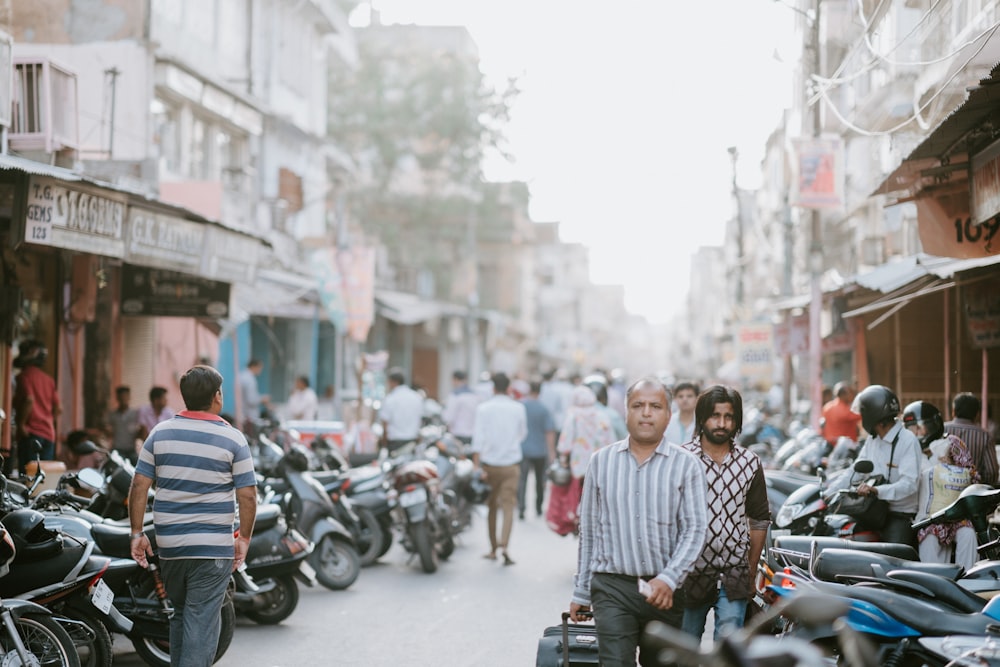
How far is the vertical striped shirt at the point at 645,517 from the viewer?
5.14 meters

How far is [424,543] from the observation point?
1233 centimetres

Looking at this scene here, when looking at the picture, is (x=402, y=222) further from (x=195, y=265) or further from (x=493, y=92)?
(x=195, y=265)

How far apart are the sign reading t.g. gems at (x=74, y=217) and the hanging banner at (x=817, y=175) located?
1151 cm

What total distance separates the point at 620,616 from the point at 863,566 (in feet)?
4.78

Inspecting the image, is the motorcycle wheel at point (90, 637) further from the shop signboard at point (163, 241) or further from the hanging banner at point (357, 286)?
the hanging banner at point (357, 286)

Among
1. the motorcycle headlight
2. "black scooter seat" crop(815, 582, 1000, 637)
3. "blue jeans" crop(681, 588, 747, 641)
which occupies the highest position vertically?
"black scooter seat" crop(815, 582, 1000, 637)

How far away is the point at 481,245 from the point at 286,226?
→ 28.4 metres

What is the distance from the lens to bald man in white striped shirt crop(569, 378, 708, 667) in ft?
16.9

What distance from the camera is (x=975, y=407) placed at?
375 inches

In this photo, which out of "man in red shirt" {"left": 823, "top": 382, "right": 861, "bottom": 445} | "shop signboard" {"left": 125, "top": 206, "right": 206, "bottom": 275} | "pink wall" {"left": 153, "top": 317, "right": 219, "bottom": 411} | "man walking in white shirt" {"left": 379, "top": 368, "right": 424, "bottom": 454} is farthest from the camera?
"pink wall" {"left": 153, "top": 317, "right": 219, "bottom": 411}

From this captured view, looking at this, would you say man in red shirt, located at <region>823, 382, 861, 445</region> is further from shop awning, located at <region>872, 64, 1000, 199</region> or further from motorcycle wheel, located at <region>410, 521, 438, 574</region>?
motorcycle wheel, located at <region>410, 521, 438, 574</region>

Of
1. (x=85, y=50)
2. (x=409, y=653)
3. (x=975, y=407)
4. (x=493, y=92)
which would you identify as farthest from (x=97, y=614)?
(x=493, y=92)

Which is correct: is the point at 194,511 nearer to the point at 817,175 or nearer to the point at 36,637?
the point at 36,637

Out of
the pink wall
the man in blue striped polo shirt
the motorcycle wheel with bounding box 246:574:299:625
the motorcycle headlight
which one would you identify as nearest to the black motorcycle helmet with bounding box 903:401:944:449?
the motorcycle headlight
